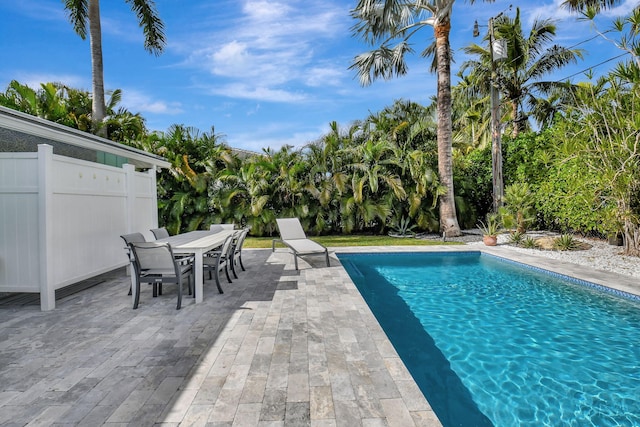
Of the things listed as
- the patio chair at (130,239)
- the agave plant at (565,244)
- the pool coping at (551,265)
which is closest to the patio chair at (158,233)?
the patio chair at (130,239)

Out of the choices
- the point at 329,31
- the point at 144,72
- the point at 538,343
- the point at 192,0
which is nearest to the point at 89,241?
the point at 538,343

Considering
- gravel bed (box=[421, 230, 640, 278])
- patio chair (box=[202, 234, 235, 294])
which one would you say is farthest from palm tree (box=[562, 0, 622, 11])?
patio chair (box=[202, 234, 235, 294])

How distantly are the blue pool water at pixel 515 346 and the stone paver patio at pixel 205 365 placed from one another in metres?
0.76

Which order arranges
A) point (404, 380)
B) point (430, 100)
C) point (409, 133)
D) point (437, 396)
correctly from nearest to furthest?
point (404, 380) → point (437, 396) → point (409, 133) → point (430, 100)

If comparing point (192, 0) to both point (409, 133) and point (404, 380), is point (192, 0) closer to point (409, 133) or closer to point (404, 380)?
point (409, 133)

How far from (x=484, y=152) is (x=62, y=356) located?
16.1 meters

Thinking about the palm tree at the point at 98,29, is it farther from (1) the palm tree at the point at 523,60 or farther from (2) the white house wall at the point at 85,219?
(1) the palm tree at the point at 523,60

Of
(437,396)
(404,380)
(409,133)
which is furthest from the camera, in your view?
(409,133)

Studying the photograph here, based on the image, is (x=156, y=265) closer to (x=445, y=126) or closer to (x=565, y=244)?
(x=565, y=244)

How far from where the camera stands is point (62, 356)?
126 inches

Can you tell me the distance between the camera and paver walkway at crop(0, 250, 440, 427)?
2.28 m

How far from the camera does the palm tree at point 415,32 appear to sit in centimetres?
1210

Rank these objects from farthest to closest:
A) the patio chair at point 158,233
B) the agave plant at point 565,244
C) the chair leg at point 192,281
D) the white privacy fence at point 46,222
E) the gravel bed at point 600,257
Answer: the agave plant at point 565,244 → the gravel bed at point 600,257 → the patio chair at point 158,233 → the chair leg at point 192,281 → the white privacy fence at point 46,222

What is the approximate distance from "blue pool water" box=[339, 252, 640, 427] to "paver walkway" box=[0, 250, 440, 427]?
30.0 inches
